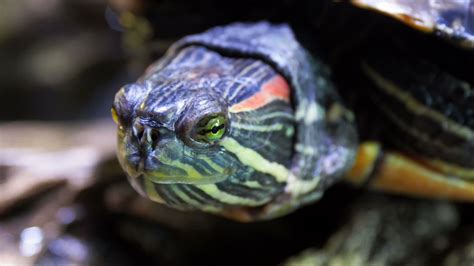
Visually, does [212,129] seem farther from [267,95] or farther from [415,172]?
[415,172]

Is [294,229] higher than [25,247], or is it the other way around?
[25,247]

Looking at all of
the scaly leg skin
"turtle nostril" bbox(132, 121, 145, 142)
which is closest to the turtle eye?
"turtle nostril" bbox(132, 121, 145, 142)

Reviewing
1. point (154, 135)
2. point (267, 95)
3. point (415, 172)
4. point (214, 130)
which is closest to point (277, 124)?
point (267, 95)

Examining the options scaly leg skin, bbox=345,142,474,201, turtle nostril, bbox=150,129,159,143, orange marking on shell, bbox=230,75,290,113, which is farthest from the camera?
scaly leg skin, bbox=345,142,474,201

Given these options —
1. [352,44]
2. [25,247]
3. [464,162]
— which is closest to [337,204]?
[464,162]

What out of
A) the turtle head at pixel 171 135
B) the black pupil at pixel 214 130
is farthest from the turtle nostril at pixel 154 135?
the black pupil at pixel 214 130

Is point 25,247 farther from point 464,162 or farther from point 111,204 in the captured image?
point 464,162

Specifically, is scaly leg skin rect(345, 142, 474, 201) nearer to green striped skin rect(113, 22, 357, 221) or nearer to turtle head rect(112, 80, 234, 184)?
green striped skin rect(113, 22, 357, 221)

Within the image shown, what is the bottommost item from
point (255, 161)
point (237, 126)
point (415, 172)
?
point (415, 172)
